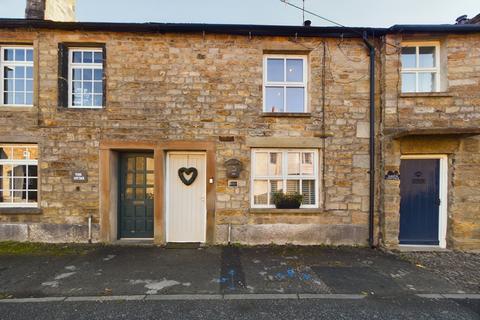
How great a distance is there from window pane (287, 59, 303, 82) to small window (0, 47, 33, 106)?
684 cm

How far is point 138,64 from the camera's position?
6477 millimetres

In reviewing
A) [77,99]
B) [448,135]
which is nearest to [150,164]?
[77,99]

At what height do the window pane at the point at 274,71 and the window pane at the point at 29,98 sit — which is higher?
the window pane at the point at 274,71

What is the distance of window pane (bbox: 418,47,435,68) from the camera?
21.7ft

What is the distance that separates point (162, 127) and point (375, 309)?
5.76 metres

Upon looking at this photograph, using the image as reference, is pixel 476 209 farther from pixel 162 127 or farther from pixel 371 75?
pixel 162 127

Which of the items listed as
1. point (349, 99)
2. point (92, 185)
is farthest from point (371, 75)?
point (92, 185)

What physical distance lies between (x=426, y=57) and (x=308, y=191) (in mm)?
4748

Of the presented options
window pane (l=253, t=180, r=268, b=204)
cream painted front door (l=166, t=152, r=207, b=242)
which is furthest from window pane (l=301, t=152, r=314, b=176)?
cream painted front door (l=166, t=152, r=207, b=242)

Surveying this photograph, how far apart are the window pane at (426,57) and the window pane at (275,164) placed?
4475 millimetres

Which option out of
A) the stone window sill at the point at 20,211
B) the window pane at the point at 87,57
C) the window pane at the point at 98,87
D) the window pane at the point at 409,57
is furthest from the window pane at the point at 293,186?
the stone window sill at the point at 20,211

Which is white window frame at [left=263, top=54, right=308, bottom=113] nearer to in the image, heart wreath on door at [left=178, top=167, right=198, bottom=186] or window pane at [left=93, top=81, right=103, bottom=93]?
heart wreath on door at [left=178, top=167, right=198, bottom=186]

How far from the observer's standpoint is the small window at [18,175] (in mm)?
6484

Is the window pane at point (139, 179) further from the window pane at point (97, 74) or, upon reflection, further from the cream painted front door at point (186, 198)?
the window pane at point (97, 74)
